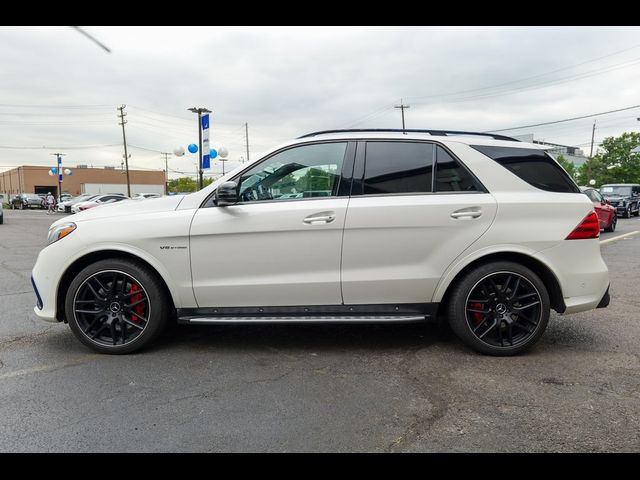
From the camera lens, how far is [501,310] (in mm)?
3693

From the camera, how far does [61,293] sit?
12.6 ft

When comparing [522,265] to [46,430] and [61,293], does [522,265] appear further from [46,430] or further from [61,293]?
[61,293]

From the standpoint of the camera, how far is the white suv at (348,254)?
3.64 metres

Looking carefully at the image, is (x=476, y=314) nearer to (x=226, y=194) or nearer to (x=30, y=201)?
(x=226, y=194)

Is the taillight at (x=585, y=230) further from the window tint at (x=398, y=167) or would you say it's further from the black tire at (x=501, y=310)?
the window tint at (x=398, y=167)

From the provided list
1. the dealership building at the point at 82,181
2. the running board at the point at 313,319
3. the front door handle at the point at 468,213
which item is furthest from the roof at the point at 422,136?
the dealership building at the point at 82,181

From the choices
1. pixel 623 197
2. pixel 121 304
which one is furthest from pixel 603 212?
pixel 121 304

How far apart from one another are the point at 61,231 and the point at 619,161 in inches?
2851

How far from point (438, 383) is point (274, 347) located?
4.80 feet

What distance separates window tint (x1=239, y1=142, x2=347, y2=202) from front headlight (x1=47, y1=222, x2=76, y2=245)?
56.9 inches

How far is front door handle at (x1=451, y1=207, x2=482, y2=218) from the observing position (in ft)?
12.0

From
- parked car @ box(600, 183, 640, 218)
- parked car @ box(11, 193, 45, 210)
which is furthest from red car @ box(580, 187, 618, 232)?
parked car @ box(11, 193, 45, 210)

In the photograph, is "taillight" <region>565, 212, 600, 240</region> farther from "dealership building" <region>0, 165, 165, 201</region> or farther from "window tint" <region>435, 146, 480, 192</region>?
"dealership building" <region>0, 165, 165, 201</region>
